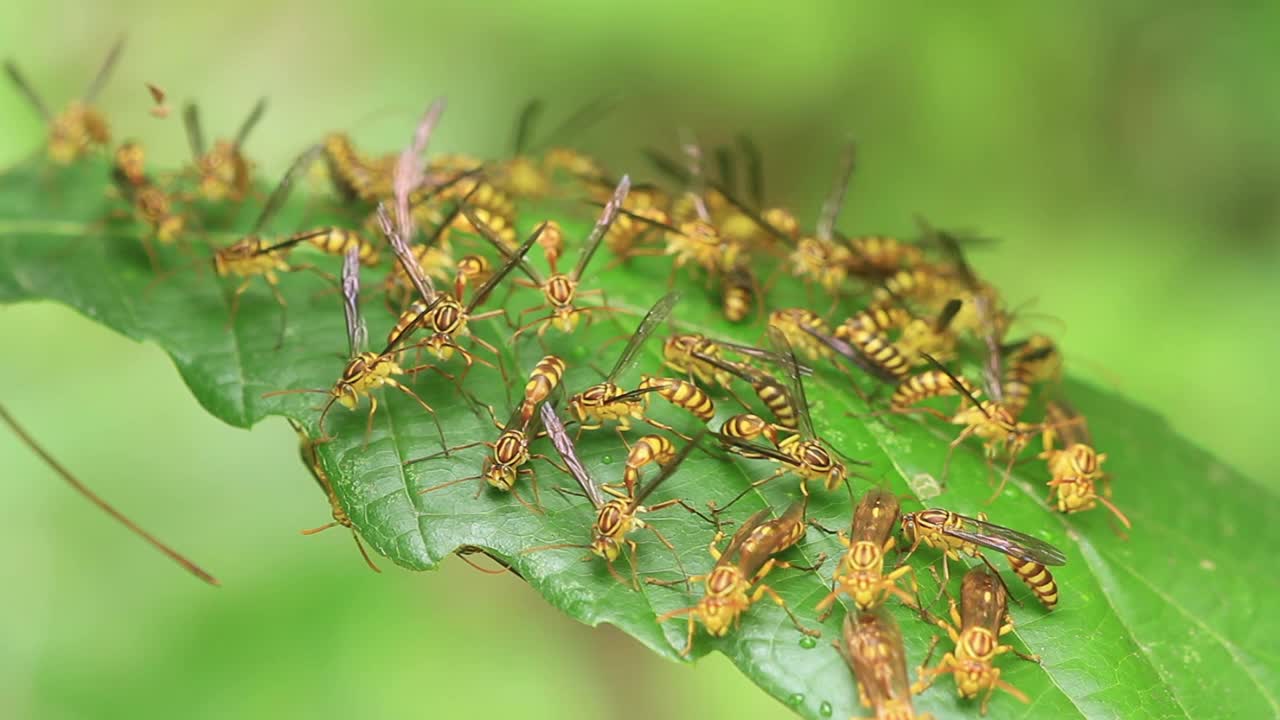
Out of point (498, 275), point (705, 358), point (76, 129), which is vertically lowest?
point (76, 129)

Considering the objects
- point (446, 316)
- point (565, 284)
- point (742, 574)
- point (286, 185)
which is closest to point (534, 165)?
point (286, 185)

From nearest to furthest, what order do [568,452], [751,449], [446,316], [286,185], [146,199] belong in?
1. [568,452]
2. [751,449]
3. [446,316]
4. [146,199]
5. [286,185]

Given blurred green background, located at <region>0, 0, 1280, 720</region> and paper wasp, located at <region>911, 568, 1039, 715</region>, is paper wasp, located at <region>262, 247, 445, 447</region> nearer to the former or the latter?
paper wasp, located at <region>911, 568, 1039, 715</region>

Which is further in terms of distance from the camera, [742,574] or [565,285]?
[565,285]

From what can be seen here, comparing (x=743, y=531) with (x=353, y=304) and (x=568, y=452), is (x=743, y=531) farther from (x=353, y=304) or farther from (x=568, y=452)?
(x=353, y=304)

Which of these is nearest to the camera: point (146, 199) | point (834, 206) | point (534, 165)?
point (146, 199)

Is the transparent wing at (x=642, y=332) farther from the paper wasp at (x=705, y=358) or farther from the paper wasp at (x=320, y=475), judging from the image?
the paper wasp at (x=320, y=475)

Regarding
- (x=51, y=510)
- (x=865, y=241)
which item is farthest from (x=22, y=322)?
(x=865, y=241)

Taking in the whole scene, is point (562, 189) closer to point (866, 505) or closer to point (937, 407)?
point (937, 407)

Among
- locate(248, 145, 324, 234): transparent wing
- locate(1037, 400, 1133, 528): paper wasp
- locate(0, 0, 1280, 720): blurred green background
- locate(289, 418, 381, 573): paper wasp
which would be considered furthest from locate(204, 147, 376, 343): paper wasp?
locate(0, 0, 1280, 720): blurred green background
